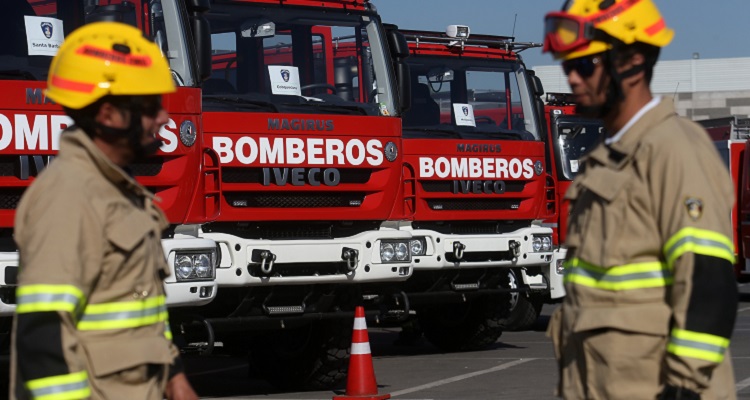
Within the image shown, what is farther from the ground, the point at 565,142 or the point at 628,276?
the point at 565,142

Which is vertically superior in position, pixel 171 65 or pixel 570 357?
pixel 171 65

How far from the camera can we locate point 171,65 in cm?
921

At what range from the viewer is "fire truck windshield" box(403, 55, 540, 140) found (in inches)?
530

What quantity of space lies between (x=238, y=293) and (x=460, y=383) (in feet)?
7.07

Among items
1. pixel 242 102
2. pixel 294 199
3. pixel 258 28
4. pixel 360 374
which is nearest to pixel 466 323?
pixel 294 199

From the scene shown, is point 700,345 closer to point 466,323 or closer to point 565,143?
point 466,323

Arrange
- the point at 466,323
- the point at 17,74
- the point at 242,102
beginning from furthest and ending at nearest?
the point at 466,323
the point at 242,102
the point at 17,74

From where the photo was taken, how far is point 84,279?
11.0ft

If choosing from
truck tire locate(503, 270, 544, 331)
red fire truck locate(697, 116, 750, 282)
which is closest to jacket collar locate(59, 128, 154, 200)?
truck tire locate(503, 270, 544, 331)

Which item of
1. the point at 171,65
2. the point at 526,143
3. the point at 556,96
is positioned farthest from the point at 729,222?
the point at 556,96

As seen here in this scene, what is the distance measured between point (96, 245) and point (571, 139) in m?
13.6

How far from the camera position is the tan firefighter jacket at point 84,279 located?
3.25 meters

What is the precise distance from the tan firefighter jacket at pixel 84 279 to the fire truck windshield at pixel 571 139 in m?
13.1

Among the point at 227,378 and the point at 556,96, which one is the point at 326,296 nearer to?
the point at 227,378
